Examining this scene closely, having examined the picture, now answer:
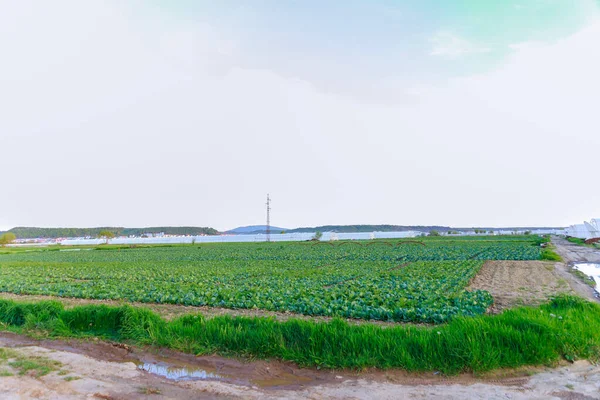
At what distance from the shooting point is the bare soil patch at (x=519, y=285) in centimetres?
1285

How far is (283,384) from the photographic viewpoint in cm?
573

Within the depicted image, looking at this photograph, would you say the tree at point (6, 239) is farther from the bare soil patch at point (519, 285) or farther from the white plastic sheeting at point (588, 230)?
the white plastic sheeting at point (588, 230)

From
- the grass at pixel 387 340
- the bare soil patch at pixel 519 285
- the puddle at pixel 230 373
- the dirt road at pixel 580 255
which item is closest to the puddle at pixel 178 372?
the puddle at pixel 230 373

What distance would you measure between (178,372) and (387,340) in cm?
346

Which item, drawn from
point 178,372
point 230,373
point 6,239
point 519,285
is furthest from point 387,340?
point 6,239

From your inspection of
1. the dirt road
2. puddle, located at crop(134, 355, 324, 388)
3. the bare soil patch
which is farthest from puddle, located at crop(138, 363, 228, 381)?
the dirt road

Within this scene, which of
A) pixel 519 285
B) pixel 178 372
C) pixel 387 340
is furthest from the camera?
pixel 519 285

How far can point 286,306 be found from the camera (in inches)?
472

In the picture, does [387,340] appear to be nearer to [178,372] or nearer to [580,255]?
[178,372]

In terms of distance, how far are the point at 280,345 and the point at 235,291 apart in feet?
27.2

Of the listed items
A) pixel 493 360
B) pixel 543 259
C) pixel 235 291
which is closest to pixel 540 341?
pixel 493 360

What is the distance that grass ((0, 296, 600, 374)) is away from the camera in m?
6.13

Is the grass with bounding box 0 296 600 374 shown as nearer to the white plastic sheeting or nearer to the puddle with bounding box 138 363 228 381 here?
the puddle with bounding box 138 363 228 381

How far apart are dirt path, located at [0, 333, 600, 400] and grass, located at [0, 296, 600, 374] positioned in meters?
0.24
